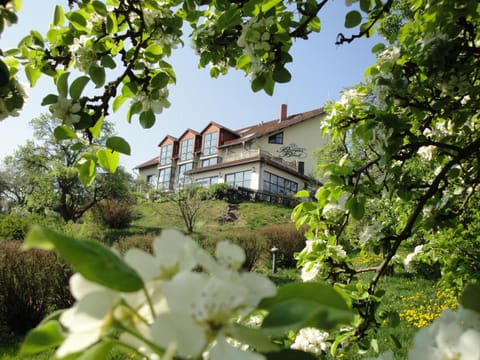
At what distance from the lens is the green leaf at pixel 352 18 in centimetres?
156

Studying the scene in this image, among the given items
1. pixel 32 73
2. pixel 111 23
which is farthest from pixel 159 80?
pixel 32 73

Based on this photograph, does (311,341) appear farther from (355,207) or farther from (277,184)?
(277,184)

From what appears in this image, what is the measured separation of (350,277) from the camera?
5.58ft

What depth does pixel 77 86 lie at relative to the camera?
1.31 meters

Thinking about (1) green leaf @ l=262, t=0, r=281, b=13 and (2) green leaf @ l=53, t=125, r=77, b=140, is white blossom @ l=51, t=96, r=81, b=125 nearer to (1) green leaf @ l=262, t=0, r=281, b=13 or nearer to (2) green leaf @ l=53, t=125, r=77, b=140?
(2) green leaf @ l=53, t=125, r=77, b=140

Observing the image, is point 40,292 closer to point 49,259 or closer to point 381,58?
point 49,259

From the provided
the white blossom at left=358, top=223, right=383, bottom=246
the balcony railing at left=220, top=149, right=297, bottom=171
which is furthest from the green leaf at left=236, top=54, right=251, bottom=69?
A: the balcony railing at left=220, top=149, right=297, bottom=171

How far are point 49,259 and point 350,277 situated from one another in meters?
6.06

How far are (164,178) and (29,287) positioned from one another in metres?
27.5

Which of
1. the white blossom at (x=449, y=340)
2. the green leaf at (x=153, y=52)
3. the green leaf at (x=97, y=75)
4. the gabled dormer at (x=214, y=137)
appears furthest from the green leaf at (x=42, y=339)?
the gabled dormer at (x=214, y=137)

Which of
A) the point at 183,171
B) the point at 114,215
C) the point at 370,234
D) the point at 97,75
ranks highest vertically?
the point at 183,171

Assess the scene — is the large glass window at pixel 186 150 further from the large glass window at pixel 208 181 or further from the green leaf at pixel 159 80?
the green leaf at pixel 159 80

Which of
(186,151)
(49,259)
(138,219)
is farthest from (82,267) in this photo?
(186,151)

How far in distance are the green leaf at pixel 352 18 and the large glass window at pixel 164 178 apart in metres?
31.1
